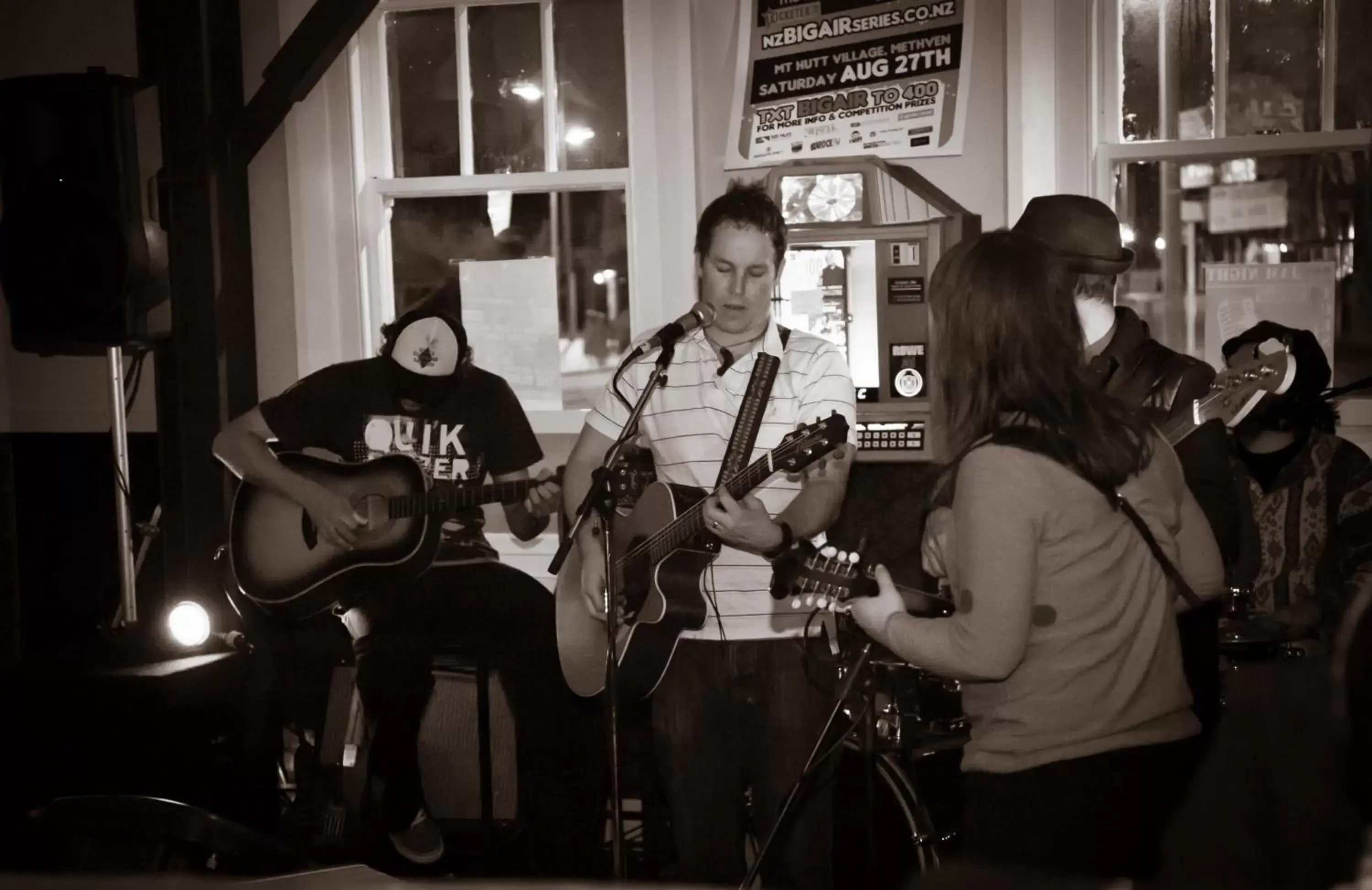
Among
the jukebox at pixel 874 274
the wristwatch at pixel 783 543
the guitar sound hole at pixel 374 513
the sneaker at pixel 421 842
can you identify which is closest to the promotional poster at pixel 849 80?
the jukebox at pixel 874 274

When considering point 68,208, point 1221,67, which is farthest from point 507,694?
point 1221,67

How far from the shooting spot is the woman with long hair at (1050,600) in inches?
63.1

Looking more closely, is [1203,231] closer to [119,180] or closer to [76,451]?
[119,180]

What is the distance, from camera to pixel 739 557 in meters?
2.42

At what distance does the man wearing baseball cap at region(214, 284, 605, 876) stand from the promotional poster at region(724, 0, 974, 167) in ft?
3.51

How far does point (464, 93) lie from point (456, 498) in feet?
4.55

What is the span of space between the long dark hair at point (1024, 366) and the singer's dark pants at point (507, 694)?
1.79m

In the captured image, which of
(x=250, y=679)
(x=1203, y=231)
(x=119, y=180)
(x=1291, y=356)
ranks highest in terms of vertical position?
(x=119, y=180)

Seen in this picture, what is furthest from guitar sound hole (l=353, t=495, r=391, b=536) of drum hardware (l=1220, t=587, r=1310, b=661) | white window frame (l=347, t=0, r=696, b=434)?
drum hardware (l=1220, t=587, r=1310, b=661)

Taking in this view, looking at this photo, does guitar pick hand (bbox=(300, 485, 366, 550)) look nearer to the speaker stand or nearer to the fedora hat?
the speaker stand

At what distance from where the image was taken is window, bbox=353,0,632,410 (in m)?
3.79

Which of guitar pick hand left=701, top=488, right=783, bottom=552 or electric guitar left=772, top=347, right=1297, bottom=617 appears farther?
guitar pick hand left=701, top=488, right=783, bottom=552

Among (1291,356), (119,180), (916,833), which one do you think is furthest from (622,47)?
(916,833)

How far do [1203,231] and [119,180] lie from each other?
116 inches
